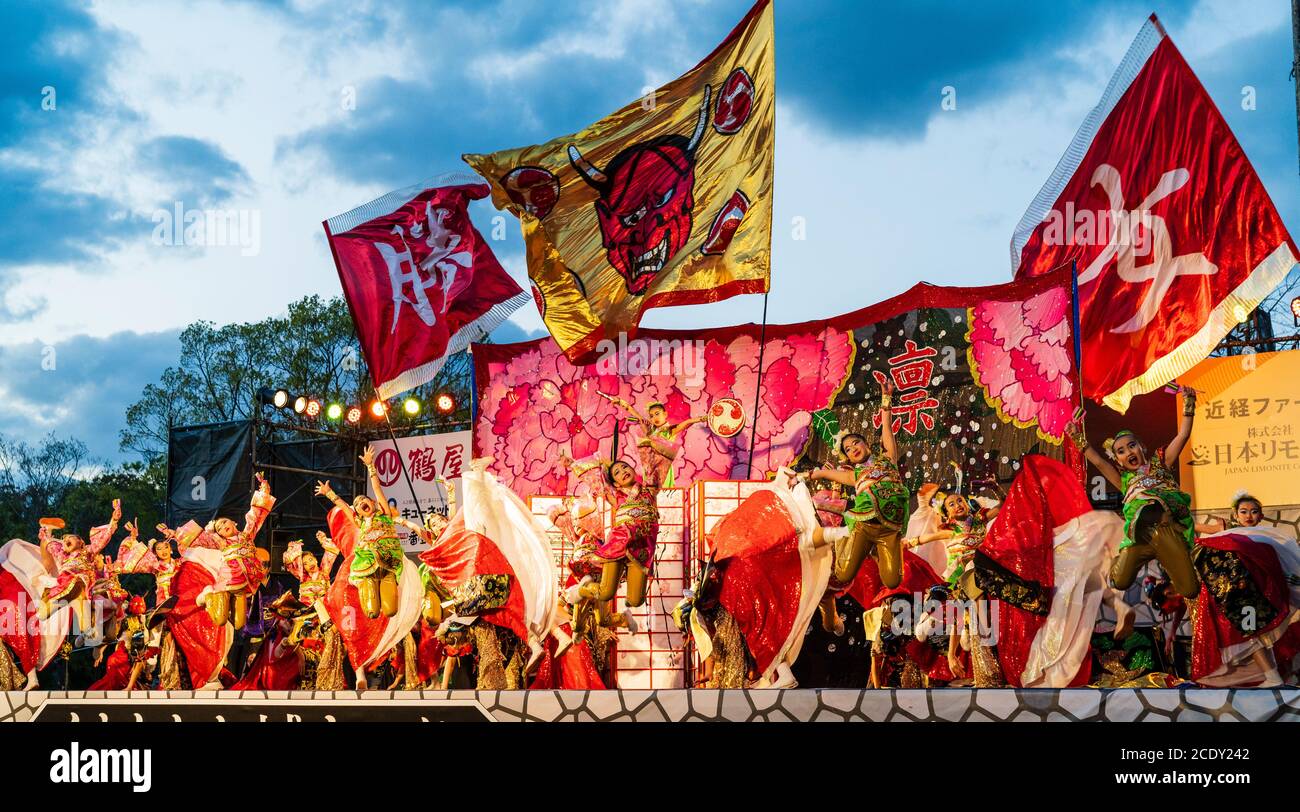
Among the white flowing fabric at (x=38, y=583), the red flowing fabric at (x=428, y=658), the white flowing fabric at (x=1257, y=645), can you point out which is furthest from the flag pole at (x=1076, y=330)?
the white flowing fabric at (x=38, y=583)

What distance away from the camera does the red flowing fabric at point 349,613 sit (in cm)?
907

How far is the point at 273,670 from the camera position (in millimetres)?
10344

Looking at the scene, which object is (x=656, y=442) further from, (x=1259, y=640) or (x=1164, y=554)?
(x=1259, y=640)

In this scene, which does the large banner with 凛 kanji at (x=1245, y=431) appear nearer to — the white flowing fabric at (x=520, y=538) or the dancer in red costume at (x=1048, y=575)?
the dancer in red costume at (x=1048, y=575)

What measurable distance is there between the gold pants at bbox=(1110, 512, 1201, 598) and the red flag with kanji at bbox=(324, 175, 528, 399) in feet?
18.5

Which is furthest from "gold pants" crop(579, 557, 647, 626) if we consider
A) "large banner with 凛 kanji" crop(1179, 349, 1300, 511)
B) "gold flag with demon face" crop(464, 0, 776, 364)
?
"large banner with 凛 kanji" crop(1179, 349, 1300, 511)

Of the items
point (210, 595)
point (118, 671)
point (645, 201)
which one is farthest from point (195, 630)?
point (645, 201)

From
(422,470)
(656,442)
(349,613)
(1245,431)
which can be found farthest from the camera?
(422,470)

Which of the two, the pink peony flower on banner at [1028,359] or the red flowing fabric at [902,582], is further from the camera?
the pink peony flower on banner at [1028,359]

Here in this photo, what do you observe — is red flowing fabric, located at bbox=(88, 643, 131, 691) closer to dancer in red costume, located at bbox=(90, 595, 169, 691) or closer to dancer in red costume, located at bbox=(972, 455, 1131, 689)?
dancer in red costume, located at bbox=(90, 595, 169, 691)

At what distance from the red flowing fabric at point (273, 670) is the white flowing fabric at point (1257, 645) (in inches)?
282

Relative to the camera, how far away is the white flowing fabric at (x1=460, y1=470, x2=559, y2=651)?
8.31 metres

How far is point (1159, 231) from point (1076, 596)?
9.84 ft
